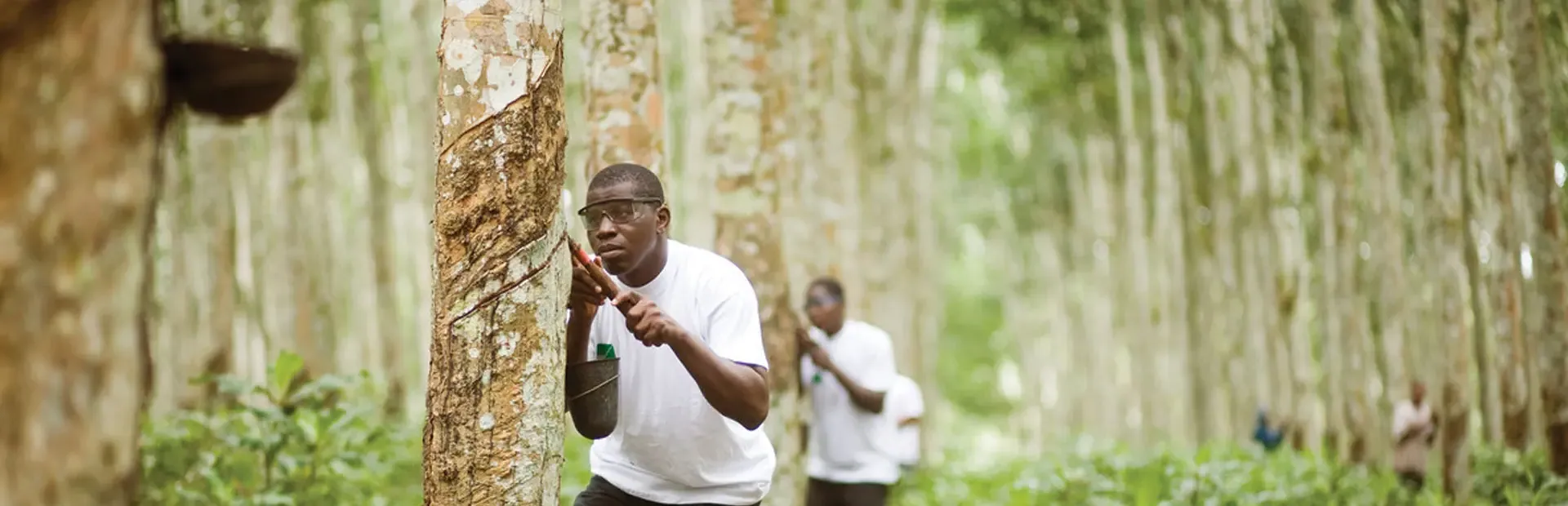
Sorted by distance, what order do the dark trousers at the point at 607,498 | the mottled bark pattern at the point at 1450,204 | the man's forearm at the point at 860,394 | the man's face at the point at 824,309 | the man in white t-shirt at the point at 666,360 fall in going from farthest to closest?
the mottled bark pattern at the point at 1450,204, the man's face at the point at 824,309, the man's forearm at the point at 860,394, the dark trousers at the point at 607,498, the man in white t-shirt at the point at 666,360

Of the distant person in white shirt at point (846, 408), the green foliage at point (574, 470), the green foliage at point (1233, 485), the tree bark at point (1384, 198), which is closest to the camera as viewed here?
the distant person in white shirt at point (846, 408)

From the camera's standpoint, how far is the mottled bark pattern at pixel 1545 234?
955 centimetres

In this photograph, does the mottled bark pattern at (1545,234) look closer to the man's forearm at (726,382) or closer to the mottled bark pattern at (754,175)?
the mottled bark pattern at (754,175)

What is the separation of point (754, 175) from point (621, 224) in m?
3.67

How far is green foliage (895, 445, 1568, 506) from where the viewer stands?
10.2 m

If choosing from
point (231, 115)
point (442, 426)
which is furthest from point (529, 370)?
point (231, 115)

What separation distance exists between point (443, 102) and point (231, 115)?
125 cm

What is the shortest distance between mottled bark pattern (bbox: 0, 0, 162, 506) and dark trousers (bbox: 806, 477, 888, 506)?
659cm

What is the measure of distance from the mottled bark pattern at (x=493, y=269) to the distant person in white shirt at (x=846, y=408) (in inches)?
185

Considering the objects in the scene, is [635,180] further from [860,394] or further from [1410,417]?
[1410,417]

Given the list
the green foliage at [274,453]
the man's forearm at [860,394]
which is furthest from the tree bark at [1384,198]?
the green foliage at [274,453]

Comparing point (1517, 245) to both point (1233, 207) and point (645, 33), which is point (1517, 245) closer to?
point (645, 33)

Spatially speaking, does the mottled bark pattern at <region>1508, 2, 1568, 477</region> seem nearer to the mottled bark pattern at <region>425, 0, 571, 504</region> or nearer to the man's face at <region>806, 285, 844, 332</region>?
the man's face at <region>806, 285, 844, 332</region>

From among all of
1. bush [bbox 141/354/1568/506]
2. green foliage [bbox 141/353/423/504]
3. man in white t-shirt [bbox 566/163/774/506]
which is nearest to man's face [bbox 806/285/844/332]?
bush [bbox 141/354/1568/506]
